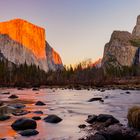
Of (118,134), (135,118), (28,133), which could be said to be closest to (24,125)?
(28,133)

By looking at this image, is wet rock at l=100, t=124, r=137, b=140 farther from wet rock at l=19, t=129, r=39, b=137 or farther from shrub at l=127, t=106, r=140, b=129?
wet rock at l=19, t=129, r=39, b=137

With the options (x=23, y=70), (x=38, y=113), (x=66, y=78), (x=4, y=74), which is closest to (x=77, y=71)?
(x=66, y=78)

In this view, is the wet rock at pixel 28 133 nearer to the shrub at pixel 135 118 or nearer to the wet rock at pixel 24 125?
the wet rock at pixel 24 125

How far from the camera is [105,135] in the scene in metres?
15.2

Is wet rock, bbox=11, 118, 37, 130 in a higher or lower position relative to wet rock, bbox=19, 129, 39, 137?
higher

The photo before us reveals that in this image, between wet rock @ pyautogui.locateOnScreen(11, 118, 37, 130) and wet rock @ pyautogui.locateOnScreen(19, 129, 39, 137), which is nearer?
wet rock @ pyautogui.locateOnScreen(19, 129, 39, 137)

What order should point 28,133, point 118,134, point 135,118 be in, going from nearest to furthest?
point 118,134
point 28,133
point 135,118

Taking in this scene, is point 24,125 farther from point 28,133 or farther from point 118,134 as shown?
point 118,134

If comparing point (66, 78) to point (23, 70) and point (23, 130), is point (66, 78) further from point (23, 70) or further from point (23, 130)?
point (23, 130)

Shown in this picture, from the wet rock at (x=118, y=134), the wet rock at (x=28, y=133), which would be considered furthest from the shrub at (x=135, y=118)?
the wet rock at (x=28, y=133)

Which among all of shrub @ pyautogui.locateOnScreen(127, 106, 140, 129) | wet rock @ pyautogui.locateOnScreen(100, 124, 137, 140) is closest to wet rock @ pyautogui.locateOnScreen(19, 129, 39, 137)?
wet rock @ pyautogui.locateOnScreen(100, 124, 137, 140)

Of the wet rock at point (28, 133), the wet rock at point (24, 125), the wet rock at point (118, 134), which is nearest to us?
the wet rock at point (118, 134)

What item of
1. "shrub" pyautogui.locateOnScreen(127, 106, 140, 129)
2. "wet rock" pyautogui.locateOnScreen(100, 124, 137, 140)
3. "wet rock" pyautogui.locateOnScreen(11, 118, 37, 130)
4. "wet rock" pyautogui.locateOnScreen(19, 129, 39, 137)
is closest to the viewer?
"wet rock" pyautogui.locateOnScreen(100, 124, 137, 140)

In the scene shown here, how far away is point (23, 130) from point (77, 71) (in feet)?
597
